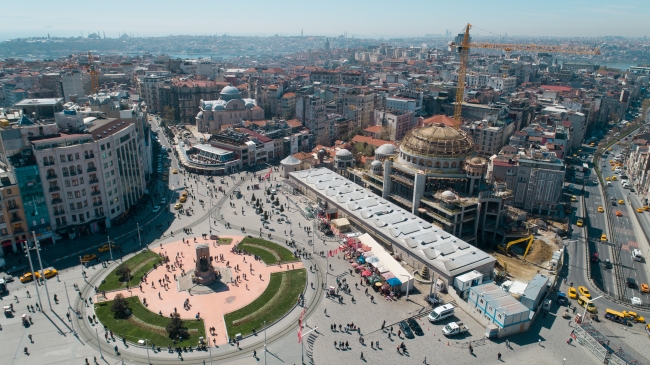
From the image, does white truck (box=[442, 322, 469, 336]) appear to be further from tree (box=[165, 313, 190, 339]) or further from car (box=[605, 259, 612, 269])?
car (box=[605, 259, 612, 269])

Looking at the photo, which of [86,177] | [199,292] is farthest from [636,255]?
[86,177]

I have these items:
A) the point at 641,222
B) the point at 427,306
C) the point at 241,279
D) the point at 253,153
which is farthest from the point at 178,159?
the point at 641,222

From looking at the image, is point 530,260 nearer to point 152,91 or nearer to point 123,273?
point 123,273

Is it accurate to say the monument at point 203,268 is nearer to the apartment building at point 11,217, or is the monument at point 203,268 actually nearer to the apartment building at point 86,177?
the apartment building at point 86,177

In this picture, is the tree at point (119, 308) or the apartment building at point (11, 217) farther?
the apartment building at point (11, 217)

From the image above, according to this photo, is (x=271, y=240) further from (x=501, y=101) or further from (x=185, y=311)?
(x=501, y=101)

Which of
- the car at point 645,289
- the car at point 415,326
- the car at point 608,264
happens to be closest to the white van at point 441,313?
the car at point 415,326
